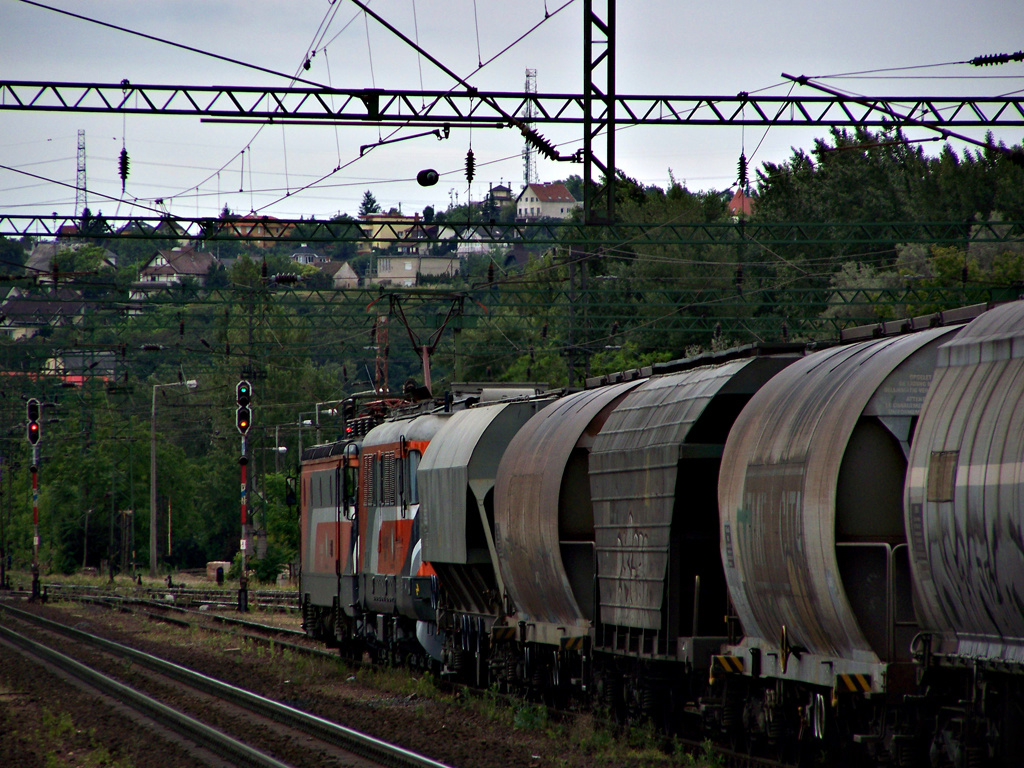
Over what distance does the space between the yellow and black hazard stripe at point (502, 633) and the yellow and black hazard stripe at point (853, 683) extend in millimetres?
7335

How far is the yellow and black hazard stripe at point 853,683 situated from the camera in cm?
894

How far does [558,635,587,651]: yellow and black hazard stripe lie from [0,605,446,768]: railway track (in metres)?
2.12

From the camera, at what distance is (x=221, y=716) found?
663 inches

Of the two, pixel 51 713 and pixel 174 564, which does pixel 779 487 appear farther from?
pixel 174 564

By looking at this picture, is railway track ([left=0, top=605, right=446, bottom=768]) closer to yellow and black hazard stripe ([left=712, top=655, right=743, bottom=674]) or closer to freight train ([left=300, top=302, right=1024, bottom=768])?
freight train ([left=300, top=302, right=1024, bottom=768])

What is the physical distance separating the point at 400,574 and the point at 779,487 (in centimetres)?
1059

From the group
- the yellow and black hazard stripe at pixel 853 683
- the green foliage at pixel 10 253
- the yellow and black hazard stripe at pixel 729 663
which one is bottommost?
the yellow and black hazard stripe at pixel 729 663

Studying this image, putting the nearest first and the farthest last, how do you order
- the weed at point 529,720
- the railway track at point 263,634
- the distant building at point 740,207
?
the railway track at point 263,634, the weed at point 529,720, the distant building at point 740,207

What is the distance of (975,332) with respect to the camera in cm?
844

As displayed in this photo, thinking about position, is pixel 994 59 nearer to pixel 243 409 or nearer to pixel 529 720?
pixel 529 720

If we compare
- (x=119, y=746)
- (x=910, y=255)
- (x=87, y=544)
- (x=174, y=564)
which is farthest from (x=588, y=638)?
(x=174, y=564)

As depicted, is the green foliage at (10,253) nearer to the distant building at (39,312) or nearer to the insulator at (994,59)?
the distant building at (39,312)

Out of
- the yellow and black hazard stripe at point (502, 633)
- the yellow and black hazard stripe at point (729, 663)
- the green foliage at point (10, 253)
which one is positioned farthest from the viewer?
the green foliage at point (10, 253)

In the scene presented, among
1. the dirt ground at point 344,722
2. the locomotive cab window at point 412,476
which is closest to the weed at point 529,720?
the dirt ground at point 344,722
